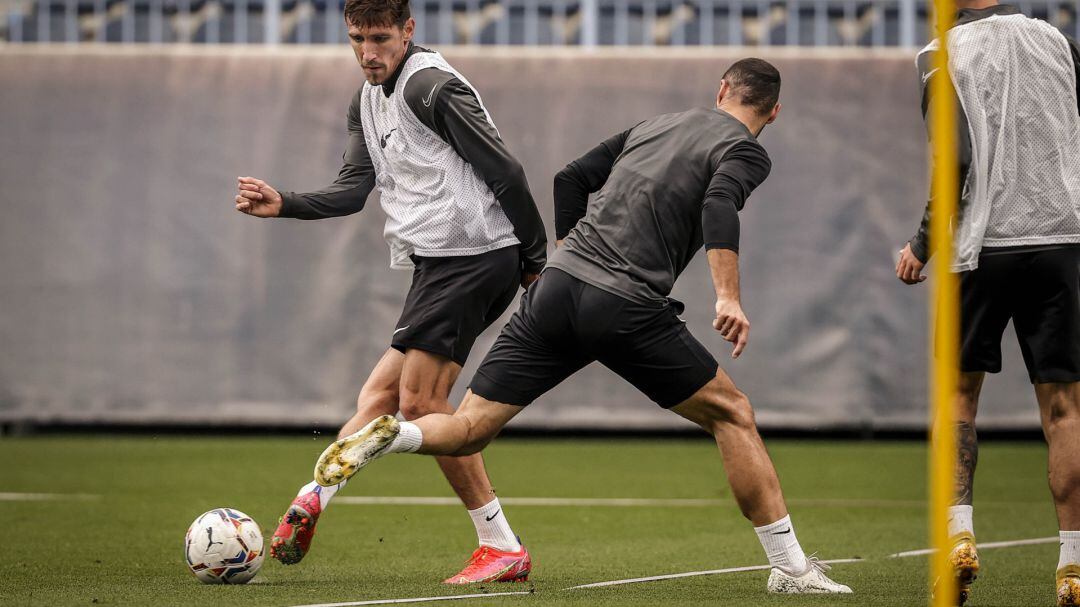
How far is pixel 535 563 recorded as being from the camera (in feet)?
18.1

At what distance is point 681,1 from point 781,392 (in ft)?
11.7

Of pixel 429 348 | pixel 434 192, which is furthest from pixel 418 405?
pixel 434 192

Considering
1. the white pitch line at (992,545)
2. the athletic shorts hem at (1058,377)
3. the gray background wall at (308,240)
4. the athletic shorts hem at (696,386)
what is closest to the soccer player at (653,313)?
the athletic shorts hem at (696,386)

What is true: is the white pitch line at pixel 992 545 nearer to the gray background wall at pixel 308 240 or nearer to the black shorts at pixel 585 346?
the black shorts at pixel 585 346

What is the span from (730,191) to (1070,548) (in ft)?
4.79

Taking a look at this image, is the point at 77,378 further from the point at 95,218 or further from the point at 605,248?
the point at 605,248

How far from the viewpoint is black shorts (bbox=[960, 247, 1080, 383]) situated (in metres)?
4.24

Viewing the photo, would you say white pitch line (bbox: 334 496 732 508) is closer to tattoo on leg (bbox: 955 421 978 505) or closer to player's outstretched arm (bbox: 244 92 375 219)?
player's outstretched arm (bbox: 244 92 375 219)

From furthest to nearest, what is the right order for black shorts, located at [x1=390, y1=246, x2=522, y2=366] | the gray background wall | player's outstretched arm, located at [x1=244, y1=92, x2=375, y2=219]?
1. the gray background wall
2. player's outstretched arm, located at [x1=244, y1=92, x2=375, y2=219]
3. black shorts, located at [x1=390, y1=246, x2=522, y2=366]

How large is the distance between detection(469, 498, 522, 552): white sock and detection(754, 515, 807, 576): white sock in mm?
936

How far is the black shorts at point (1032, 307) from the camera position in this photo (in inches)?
167

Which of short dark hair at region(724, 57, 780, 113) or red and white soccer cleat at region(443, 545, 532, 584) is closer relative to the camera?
short dark hair at region(724, 57, 780, 113)

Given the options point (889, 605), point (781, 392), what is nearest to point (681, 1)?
point (781, 392)

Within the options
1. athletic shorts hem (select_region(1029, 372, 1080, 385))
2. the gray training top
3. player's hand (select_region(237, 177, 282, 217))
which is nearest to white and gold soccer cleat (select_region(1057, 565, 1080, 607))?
athletic shorts hem (select_region(1029, 372, 1080, 385))
